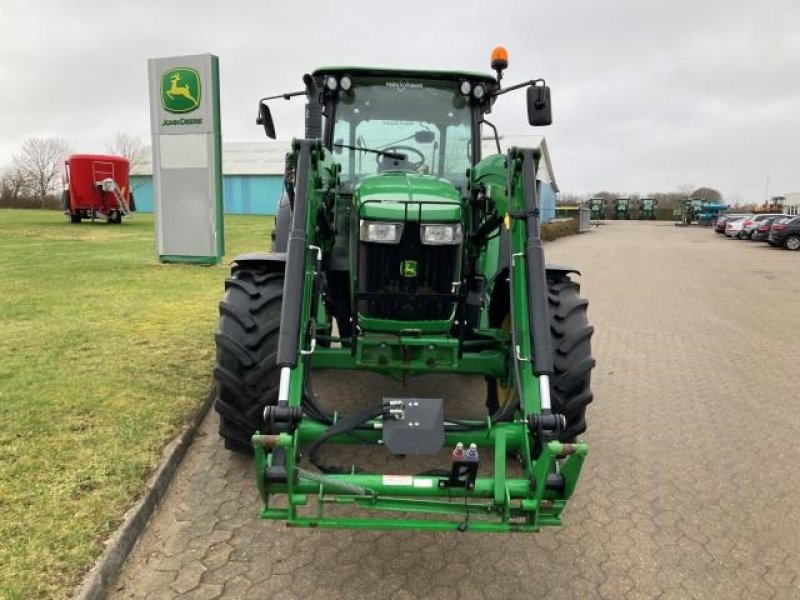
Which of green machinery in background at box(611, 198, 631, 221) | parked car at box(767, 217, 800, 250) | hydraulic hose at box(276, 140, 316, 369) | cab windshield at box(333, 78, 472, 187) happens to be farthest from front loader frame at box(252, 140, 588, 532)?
green machinery in background at box(611, 198, 631, 221)

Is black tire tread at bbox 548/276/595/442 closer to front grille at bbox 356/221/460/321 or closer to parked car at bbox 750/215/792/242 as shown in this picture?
front grille at bbox 356/221/460/321

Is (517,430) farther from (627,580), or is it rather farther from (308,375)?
(308,375)

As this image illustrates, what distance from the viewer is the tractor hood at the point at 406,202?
11.6 ft

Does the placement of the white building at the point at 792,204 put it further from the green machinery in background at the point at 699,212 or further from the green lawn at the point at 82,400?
the green lawn at the point at 82,400

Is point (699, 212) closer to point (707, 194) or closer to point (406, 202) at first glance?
point (707, 194)

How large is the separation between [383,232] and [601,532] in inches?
81.0

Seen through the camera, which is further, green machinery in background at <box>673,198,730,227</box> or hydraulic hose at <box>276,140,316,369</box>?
green machinery in background at <box>673,198,730,227</box>

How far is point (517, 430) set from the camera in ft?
10.7

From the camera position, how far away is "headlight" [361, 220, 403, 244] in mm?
3533

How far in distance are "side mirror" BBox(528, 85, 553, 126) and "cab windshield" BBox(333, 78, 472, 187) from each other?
58cm

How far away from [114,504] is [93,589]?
679 millimetres

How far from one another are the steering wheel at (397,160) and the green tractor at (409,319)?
16mm

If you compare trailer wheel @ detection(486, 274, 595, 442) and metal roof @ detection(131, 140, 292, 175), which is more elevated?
metal roof @ detection(131, 140, 292, 175)

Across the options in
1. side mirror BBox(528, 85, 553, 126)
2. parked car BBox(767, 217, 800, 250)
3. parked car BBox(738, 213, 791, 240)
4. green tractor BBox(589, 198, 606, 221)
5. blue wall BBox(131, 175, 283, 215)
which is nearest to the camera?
side mirror BBox(528, 85, 553, 126)
